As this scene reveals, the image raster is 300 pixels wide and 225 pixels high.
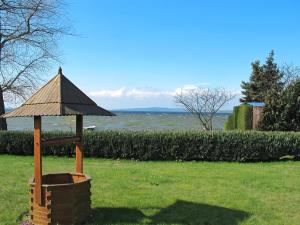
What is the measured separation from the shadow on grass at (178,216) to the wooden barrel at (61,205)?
36 centimetres

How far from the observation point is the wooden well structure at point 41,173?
6.39m

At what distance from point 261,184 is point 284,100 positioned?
8.60 metres

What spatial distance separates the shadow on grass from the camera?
22.8 feet

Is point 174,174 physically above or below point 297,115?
below

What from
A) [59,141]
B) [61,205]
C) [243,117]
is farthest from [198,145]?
[61,205]

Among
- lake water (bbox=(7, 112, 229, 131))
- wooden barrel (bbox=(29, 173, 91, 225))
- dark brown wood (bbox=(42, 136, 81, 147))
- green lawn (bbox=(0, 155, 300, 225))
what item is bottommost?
green lawn (bbox=(0, 155, 300, 225))

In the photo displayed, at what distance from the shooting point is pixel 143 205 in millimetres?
7918

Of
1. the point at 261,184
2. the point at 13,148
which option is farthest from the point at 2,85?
the point at 261,184

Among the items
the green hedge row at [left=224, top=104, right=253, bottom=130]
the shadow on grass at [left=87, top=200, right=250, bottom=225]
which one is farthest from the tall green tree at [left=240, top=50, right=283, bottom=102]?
the shadow on grass at [left=87, top=200, right=250, bottom=225]

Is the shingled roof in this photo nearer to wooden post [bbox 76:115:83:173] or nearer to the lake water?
wooden post [bbox 76:115:83:173]

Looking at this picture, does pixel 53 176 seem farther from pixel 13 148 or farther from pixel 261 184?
pixel 13 148

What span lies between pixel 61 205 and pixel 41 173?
0.55 metres

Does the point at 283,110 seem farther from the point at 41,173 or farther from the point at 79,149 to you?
the point at 41,173

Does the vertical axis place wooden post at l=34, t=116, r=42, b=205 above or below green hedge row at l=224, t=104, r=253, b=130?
below
